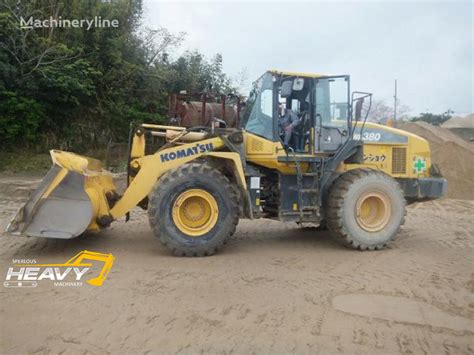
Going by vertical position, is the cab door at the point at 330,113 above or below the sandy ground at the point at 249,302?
above

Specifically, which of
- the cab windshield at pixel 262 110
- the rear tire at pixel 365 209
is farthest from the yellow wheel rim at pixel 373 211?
the cab windshield at pixel 262 110

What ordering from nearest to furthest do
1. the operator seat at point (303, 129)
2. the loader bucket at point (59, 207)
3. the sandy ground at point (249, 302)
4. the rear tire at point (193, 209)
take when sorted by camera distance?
the sandy ground at point (249, 302), the loader bucket at point (59, 207), the rear tire at point (193, 209), the operator seat at point (303, 129)

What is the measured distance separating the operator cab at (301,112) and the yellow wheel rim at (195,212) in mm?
1398

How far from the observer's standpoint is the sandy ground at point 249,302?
375 cm

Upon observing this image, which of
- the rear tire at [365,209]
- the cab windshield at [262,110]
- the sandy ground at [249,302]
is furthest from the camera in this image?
the cab windshield at [262,110]

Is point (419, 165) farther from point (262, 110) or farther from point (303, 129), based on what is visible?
point (262, 110)

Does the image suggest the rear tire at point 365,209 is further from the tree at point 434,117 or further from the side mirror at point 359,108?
the tree at point 434,117

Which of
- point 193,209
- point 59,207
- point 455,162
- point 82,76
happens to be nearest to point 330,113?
point 193,209

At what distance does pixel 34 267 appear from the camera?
18.5 ft

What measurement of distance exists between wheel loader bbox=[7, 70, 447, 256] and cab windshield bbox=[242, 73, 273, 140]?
0.02 metres

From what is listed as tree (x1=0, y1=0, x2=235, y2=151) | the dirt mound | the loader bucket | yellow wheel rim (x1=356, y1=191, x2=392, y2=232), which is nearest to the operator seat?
yellow wheel rim (x1=356, y1=191, x2=392, y2=232)

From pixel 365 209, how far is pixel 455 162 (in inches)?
383

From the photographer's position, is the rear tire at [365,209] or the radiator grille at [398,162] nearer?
the rear tire at [365,209]

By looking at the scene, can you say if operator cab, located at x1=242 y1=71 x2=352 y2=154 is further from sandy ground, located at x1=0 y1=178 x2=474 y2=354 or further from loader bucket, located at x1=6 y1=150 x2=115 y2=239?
loader bucket, located at x1=6 y1=150 x2=115 y2=239
